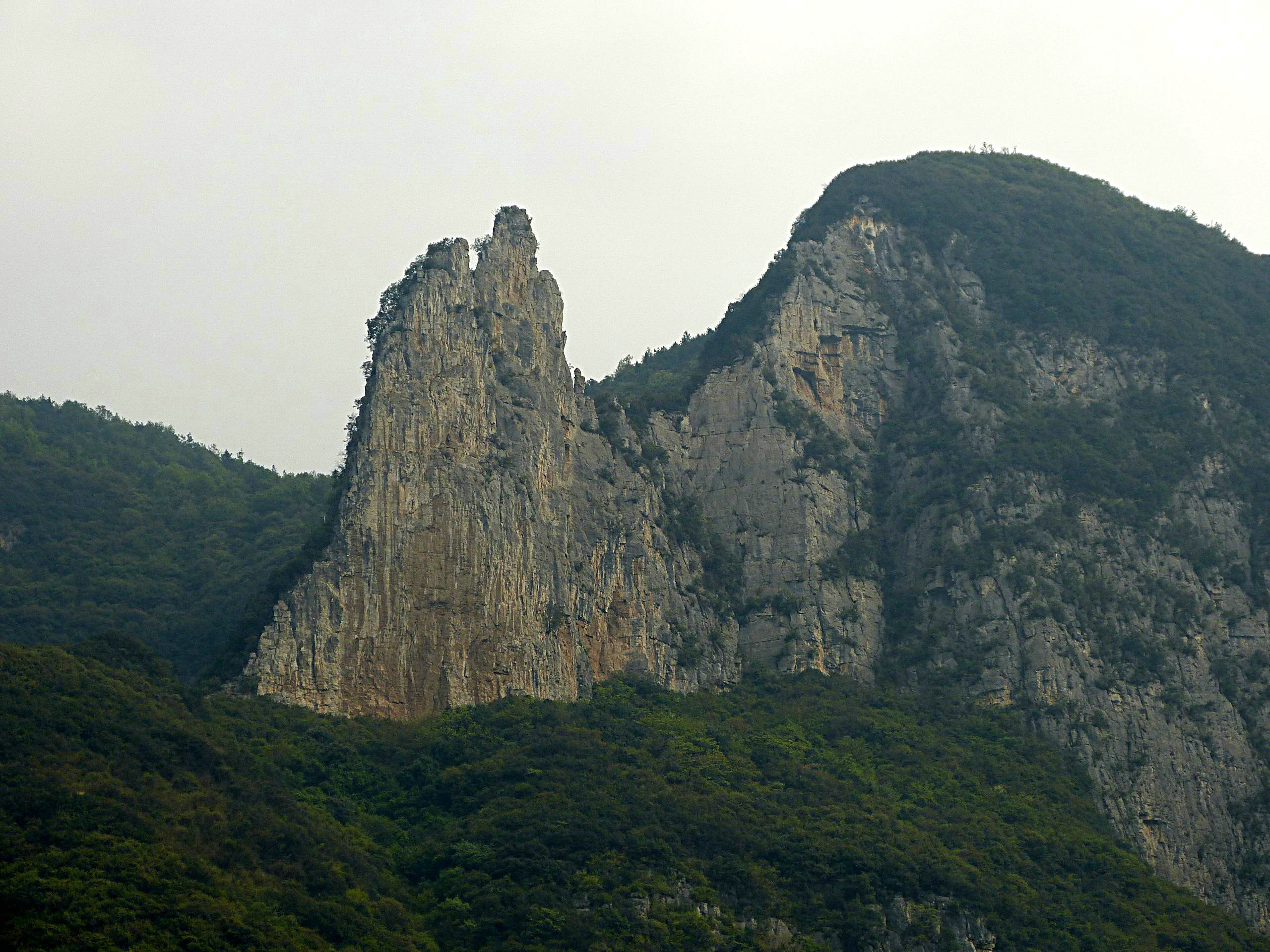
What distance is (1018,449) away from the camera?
332 feet

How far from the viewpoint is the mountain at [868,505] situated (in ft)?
278

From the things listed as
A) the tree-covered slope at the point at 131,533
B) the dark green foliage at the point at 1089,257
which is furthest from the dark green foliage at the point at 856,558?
the tree-covered slope at the point at 131,533

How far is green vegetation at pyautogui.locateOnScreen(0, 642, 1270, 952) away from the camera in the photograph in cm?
6219

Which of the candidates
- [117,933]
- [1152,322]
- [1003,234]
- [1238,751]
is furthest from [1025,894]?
[1003,234]

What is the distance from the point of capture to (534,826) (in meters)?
73.8

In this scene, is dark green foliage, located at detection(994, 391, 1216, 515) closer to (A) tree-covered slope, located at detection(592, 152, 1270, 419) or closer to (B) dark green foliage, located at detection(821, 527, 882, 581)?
(A) tree-covered slope, located at detection(592, 152, 1270, 419)

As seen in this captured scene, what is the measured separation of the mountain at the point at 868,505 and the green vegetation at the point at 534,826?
3.34 meters

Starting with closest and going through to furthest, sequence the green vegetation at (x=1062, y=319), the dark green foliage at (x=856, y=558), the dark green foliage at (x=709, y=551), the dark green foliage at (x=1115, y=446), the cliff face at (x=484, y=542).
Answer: the cliff face at (x=484, y=542)
the dark green foliage at (x=709, y=551)
the dark green foliage at (x=856, y=558)
the dark green foliage at (x=1115, y=446)
the green vegetation at (x=1062, y=319)

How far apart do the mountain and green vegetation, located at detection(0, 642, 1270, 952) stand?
11.0 ft

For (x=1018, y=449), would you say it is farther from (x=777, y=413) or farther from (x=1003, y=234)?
(x=1003, y=234)

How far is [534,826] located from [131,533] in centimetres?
3620

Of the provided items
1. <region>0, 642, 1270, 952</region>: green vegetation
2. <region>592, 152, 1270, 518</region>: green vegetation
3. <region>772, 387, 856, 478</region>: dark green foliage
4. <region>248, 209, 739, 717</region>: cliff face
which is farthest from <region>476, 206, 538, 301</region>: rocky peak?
<region>0, 642, 1270, 952</region>: green vegetation

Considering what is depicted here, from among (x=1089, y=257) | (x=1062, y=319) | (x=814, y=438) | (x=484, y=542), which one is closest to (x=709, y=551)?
(x=814, y=438)

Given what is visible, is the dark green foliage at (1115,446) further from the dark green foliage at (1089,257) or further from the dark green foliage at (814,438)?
the dark green foliage at (814,438)
